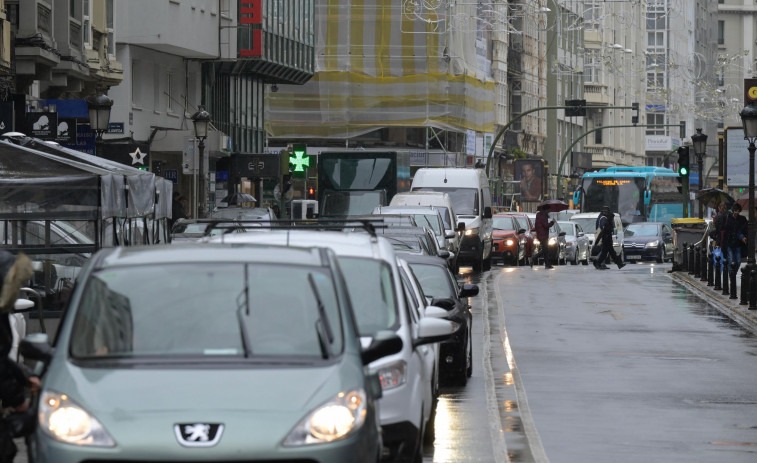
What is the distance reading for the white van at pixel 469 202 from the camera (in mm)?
43688

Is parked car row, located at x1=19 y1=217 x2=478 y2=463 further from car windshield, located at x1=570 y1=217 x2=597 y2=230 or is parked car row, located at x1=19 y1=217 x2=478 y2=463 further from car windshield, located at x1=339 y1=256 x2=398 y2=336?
car windshield, located at x1=570 y1=217 x2=597 y2=230

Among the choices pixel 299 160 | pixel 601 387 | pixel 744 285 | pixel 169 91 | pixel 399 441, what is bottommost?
pixel 601 387

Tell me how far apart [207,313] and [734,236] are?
28.5m

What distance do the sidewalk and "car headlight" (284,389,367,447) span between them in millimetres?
18510

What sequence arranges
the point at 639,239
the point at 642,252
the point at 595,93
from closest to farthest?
the point at 642,252, the point at 639,239, the point at 595,93

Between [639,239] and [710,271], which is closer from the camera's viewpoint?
[710,271]

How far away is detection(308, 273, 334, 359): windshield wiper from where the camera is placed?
8.38 m

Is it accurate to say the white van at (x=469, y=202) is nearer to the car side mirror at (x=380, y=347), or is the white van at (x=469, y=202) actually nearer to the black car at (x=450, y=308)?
the black car at (x=450, y=308)

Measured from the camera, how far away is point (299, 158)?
43.8 m

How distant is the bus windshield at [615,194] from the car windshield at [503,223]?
771 inches

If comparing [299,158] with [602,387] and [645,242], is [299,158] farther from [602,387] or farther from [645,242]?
[602,387]

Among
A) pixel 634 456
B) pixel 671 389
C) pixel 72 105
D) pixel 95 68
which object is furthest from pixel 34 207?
pixel 95 68

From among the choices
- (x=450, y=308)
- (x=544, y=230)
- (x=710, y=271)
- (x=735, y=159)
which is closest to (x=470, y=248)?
(x=544, y=230)

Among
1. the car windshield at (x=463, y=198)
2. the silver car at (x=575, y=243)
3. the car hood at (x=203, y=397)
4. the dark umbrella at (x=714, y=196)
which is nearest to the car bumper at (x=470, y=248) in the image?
the car windshield at (x=463, y=198)
